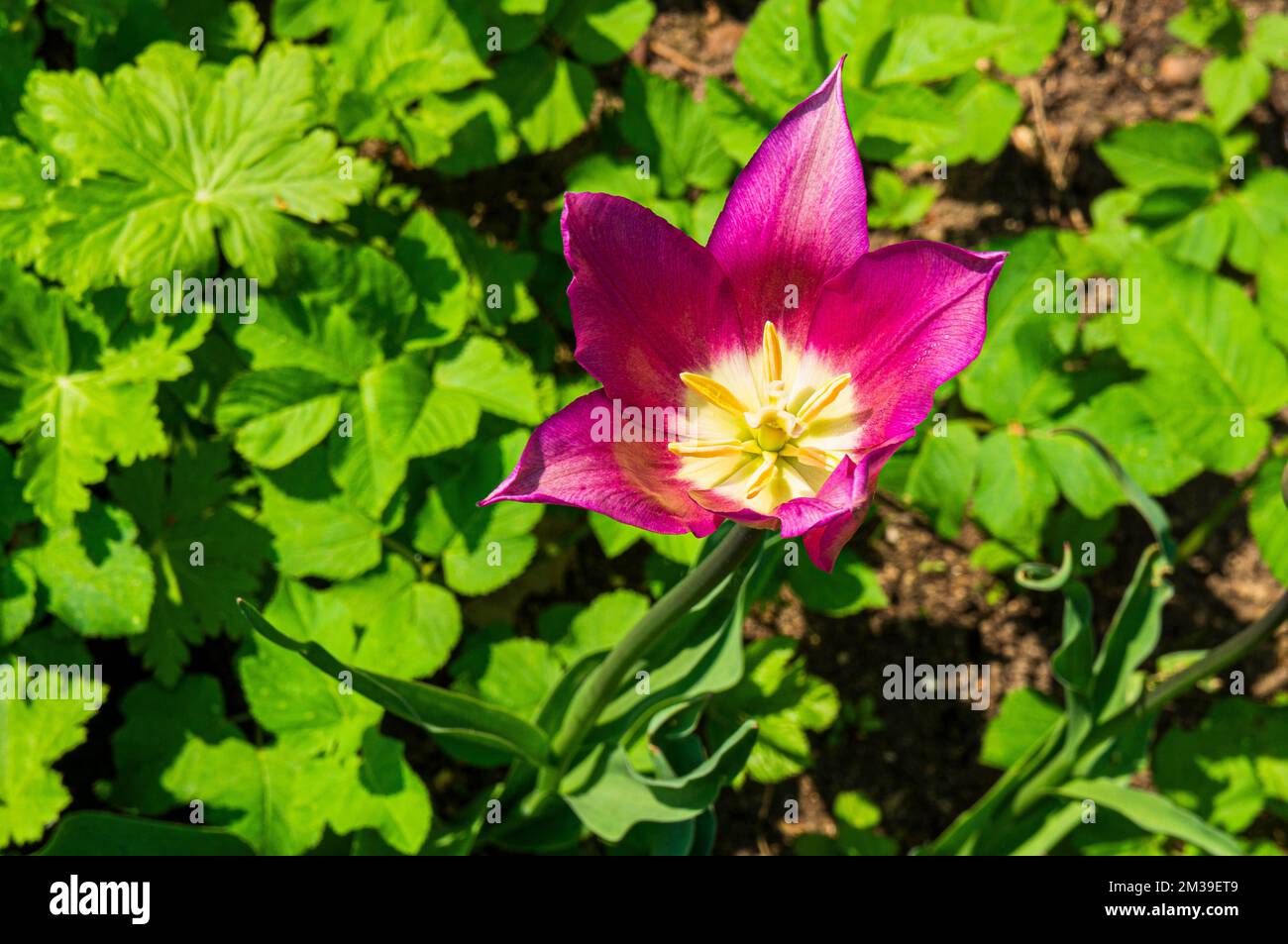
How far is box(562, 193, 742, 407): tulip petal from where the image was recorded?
1470mm

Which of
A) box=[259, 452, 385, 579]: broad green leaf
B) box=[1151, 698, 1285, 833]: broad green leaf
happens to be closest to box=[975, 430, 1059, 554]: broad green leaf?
box=[1151, 698, 1285, 833]: broad green leaf

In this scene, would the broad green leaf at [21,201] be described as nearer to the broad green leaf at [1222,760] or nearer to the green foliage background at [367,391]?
the green foliage background at [367,391]

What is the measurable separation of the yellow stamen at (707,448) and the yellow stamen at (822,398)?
10 centimetres

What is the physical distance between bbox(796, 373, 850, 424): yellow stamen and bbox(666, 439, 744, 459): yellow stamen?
0.33 ft

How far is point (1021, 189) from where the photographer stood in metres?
3.52

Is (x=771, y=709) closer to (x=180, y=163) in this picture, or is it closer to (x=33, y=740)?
(x=33, y=740)

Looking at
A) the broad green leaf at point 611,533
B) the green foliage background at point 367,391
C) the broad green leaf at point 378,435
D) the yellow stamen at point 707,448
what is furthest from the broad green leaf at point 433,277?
the yellow stamen at point 707,448

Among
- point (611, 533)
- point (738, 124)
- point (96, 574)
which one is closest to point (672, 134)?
point (738, 124)

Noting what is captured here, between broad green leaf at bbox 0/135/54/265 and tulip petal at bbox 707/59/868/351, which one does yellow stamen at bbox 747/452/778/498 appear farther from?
broad green leaf at bbox 0/135/54/265

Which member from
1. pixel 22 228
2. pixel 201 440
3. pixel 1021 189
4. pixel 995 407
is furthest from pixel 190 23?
pixel 1021 189

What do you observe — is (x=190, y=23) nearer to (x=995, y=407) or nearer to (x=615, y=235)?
Result: (x=615, y=235)

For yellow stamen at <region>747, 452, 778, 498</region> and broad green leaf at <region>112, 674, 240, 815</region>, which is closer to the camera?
yellow stamen at <region>747, 452, 778, 498</region>

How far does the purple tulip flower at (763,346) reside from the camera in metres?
1.41

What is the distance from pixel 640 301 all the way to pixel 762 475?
298mm
